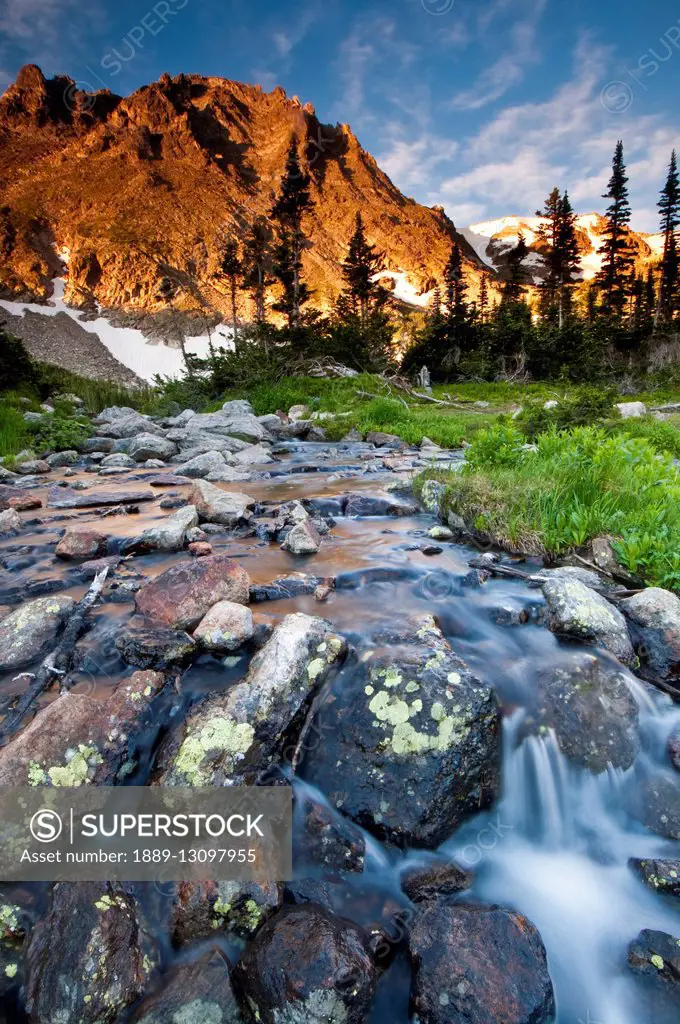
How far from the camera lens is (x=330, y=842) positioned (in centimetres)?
252

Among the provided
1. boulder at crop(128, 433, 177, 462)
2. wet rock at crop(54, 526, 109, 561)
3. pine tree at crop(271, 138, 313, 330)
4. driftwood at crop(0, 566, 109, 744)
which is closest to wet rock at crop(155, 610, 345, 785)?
driftwood at crop(0, 566, 109, 744)

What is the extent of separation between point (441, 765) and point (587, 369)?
2833 centimetres

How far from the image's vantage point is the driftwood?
2966 mm

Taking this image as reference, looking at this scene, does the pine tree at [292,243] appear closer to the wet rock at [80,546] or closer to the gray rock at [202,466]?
the gray rock at [202,466]

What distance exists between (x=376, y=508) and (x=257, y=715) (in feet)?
16.7

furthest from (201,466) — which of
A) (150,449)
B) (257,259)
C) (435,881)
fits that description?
(257,259)

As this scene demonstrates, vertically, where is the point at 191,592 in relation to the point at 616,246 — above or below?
below

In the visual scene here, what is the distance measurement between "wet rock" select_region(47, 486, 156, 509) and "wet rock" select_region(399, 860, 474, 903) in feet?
25.1

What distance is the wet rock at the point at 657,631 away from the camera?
3580mm

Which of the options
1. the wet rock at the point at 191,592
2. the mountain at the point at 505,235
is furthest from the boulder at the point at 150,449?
the mountain at the point at 505,235

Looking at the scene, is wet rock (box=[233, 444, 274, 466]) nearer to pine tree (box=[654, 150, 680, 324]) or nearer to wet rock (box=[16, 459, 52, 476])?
wet rock (box=[16, 459, 52, 476])

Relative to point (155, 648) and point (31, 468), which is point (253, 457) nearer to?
point (31, 468)


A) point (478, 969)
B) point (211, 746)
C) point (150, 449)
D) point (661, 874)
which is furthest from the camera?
point (150, 449)

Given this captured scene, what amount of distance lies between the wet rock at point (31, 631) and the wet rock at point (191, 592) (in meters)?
0.63
